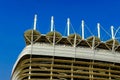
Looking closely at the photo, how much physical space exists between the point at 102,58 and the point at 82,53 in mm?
5605

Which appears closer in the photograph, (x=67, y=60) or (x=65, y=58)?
(x=67, y=60)

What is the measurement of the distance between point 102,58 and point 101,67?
7.91 feet

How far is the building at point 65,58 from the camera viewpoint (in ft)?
232

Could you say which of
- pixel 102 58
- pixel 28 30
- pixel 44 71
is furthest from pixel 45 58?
pixel 102 58

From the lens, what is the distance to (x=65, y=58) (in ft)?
238

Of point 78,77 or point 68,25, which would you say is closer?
point 78,77

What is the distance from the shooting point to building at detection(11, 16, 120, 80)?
232 feet

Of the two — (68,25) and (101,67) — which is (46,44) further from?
(101,67)

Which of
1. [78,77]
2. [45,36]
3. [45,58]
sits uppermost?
[45,36]

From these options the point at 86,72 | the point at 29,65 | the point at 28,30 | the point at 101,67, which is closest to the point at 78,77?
the point at 86,72

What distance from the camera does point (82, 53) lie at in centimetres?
7331

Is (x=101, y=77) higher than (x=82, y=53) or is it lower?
lower

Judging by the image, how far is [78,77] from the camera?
2803 inches

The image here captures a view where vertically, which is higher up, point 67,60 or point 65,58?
point 65,58
